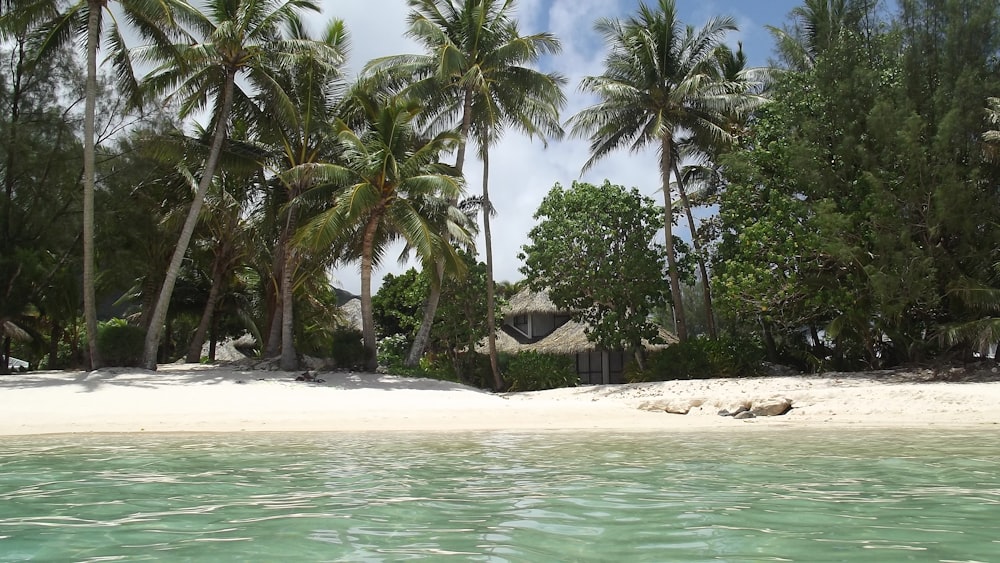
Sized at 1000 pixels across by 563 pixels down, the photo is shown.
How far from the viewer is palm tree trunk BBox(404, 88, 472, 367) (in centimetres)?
2056

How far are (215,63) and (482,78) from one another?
7.29 m

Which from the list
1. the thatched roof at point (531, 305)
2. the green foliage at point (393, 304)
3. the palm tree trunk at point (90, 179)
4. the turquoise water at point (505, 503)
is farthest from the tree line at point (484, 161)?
the turquoise water at point (505, 503)

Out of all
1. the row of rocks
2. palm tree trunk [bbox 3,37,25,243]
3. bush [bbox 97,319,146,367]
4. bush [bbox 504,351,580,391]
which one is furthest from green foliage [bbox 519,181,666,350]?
palm tree trunk [bbox 3,37,25,243]

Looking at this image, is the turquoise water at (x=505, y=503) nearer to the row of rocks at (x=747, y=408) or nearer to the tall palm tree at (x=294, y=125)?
the row of rocks at (x=747, y=408)

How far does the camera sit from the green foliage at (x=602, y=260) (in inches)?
898

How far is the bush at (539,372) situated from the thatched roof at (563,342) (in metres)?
2.91

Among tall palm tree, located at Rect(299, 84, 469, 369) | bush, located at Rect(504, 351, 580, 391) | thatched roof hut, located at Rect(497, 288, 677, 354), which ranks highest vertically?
tall palm tree, located at Rect(299, 84, 469, 369)

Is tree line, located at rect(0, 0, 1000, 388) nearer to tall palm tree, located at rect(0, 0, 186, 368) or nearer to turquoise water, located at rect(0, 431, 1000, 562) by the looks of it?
tall palm tree, located at rect(0, 0, 186, 368)

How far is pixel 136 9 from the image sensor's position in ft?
57.2

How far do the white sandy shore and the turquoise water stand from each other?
A: 3.34m

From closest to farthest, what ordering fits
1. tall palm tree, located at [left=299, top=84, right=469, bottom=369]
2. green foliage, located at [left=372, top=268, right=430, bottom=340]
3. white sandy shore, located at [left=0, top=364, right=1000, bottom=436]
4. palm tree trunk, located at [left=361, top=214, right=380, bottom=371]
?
white sandy shore, located at [left=0, top=364, right=1000, bottom=436] → tall palm tree, located at [left=299, top=84, right=469, bottom=369] → palm tree trunk, located at [left=361, top=214, right=380, bottom=371] → green foliage, located at [left=372, top=268, right=430, bottom=340]

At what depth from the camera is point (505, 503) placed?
15.3ft

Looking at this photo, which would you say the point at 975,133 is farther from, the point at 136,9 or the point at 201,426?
the point at 136,9

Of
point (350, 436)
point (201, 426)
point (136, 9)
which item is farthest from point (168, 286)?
point (350, 436)
